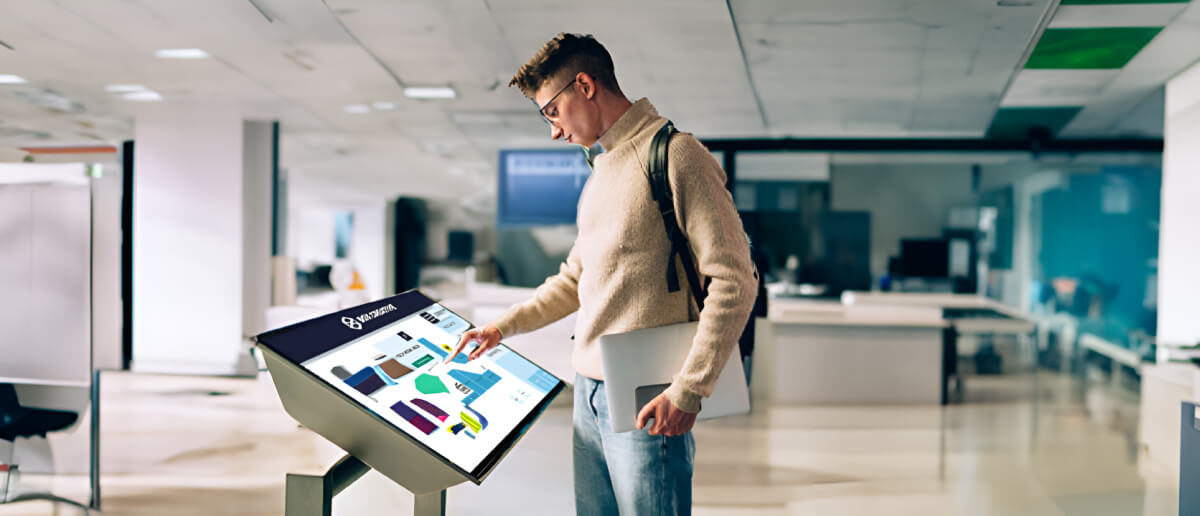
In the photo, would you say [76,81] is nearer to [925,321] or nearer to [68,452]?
[68,452]

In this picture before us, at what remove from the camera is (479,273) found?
58.7 ft

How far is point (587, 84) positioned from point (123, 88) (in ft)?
21.2

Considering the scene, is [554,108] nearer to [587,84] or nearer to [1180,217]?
[587,84]

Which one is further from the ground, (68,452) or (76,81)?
(76,81)

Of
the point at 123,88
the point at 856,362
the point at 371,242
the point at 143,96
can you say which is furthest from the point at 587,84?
the point at 371,242

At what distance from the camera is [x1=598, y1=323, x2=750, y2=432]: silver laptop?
3.44 ft

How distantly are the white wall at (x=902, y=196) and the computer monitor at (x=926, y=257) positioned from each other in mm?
2221

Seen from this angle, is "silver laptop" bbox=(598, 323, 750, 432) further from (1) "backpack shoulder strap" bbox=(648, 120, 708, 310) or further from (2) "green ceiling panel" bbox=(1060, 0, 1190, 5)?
(2) "green ceiling panel" bbox=(1060, 0, 1190, 5)

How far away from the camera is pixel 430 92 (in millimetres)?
6078

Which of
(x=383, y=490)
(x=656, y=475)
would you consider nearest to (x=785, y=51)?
(x=383, y=490)

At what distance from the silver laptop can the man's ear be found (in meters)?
0.39

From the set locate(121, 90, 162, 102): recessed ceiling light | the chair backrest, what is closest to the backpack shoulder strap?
the chair backrest

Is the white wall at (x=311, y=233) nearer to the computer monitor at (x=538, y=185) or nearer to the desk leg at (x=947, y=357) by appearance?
the computer monitor at (x=538, y=185)

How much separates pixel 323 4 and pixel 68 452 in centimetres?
269
